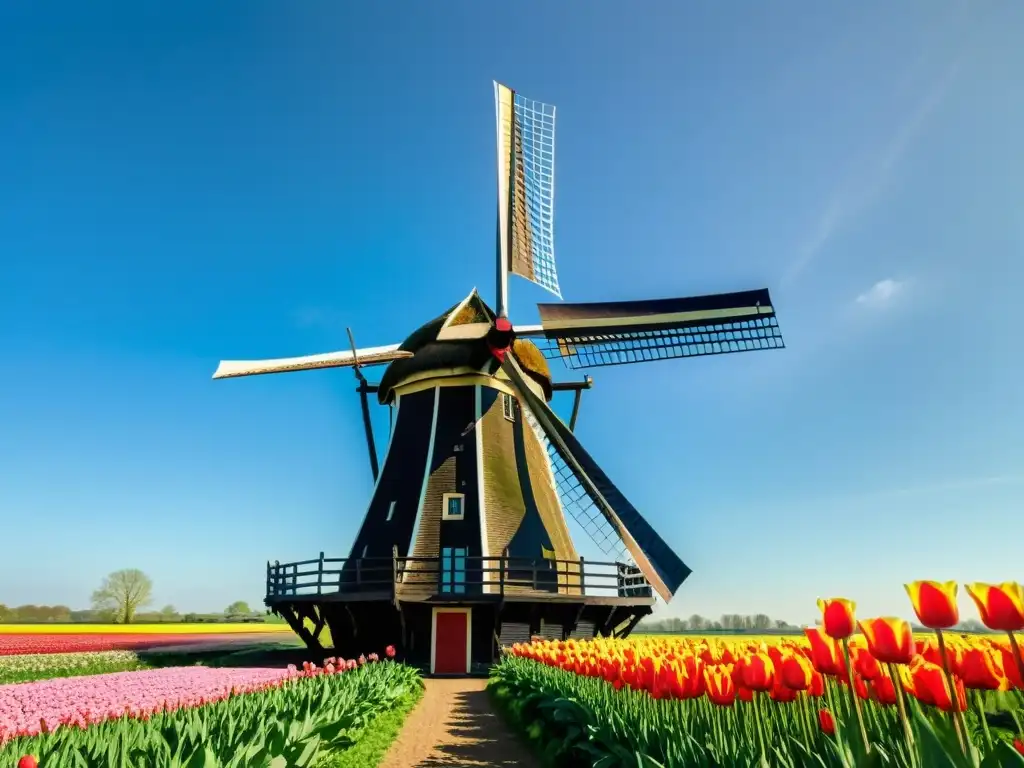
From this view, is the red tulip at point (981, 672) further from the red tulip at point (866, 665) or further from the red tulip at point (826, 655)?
the red tulip at point (826, 655)

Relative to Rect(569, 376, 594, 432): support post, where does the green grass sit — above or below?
below

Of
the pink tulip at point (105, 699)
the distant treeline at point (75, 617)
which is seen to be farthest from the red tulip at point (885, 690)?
the distant treeline at point (75, 617)

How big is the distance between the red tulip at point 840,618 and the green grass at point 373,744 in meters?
5.18

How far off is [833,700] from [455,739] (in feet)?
21.4

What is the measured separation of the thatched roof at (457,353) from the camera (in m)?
19.0

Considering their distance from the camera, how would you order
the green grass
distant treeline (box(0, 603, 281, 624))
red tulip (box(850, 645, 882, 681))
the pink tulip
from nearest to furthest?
red tulip (box(850, 645, 882, 681)) → the pink tulip → the green grass → distant treeline (box(0, 603, 281, 624))

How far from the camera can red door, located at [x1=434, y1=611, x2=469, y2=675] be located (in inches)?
638

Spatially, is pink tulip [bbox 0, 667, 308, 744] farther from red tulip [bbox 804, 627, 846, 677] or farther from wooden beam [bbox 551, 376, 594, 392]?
wooden beam [bbox 551, 376, 594, 392]

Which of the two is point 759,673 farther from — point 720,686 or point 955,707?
point 955,707

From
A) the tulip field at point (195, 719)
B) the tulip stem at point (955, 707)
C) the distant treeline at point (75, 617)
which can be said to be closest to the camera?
the tulip stem at point (955, 707)

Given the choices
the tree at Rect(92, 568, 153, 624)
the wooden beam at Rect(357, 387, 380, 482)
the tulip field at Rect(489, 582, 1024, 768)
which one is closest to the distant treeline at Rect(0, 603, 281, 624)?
the tree at Rect(92, 568, 153, 624)

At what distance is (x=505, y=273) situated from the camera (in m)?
21.1

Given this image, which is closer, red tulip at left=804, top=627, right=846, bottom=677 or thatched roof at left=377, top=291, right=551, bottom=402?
red tulip at left=804, top=627, right=846, bottom=677

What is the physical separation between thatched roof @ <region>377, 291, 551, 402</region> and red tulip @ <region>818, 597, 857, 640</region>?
16.4 meters
